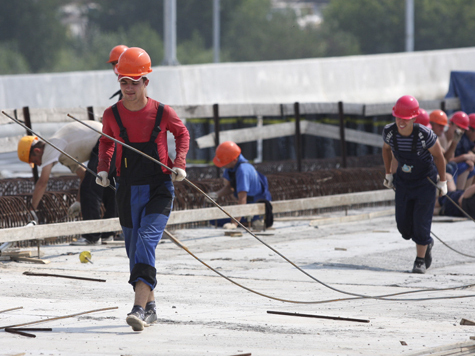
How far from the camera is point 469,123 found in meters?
15.0

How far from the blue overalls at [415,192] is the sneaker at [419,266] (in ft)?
0.59

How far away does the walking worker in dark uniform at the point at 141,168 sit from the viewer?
602 cm

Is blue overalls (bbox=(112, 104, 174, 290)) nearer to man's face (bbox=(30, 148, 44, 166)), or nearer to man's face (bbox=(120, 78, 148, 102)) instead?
man's face (bbox=(120, 78, 148, 102))

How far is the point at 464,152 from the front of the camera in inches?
585

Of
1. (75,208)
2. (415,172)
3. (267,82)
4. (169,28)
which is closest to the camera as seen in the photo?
(415,172)

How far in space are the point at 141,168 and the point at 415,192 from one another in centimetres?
372

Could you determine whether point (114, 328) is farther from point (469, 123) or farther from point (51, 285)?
point (469, 123)

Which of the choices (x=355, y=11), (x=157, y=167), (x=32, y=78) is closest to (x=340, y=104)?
(x=32, y=78)

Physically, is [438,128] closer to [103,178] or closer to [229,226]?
[229,226]

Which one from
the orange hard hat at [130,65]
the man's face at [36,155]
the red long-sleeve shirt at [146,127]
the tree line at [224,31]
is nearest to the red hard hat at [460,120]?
the man's face at [36,155]

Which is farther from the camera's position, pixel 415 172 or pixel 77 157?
pixel 77 157

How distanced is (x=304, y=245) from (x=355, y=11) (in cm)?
7956

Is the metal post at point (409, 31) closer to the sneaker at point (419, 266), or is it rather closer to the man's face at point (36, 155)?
the man's face at point (36, 155)

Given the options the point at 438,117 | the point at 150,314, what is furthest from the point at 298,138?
the point at 150,314
